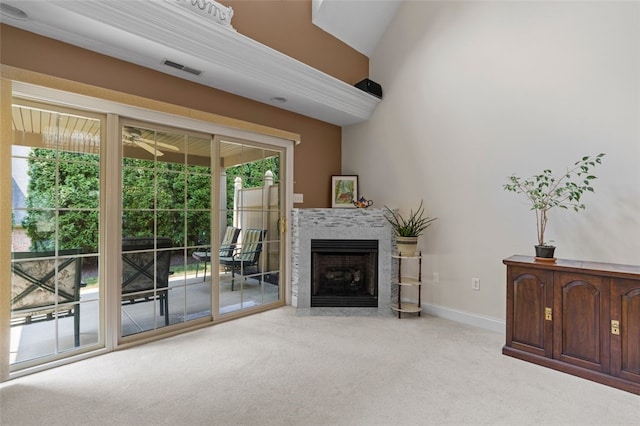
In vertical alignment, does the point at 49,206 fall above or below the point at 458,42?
below

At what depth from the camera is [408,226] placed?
142 inches

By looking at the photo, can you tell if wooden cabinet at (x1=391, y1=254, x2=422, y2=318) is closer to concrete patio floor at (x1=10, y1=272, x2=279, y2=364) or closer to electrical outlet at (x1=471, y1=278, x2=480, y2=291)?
electrical outlet at (x1=471, y1=278, x2=480, y2=291)

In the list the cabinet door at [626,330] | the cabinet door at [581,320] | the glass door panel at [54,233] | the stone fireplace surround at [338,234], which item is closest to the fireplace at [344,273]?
the stone fireplace surround at [338,234]

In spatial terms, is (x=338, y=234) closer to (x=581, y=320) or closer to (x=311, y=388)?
(x=311, y=388)

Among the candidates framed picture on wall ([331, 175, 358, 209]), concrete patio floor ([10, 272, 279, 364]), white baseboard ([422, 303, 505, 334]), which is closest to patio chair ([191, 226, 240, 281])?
concrete patio floor ([10, 272, 279, 364])

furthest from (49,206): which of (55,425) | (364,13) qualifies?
(364,13)

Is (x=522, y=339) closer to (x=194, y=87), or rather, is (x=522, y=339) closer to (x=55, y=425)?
(x=55, y=425)

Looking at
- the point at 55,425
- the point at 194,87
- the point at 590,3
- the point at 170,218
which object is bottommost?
the point at 55,425

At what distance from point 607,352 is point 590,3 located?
2852mm

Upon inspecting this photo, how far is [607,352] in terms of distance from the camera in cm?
219

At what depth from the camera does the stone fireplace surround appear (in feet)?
12.4

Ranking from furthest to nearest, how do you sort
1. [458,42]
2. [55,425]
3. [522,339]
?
[458,42]
[522,339]
[55,425]

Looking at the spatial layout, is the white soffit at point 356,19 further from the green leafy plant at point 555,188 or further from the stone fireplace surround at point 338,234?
the green leafy plant at point 555,188

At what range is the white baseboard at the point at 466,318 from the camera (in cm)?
318
